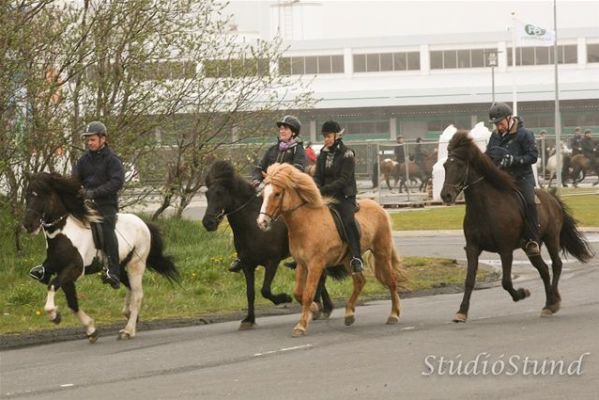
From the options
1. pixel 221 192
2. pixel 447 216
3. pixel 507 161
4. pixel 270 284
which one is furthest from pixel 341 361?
pixel 447 216

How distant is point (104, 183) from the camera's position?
51.6 ft

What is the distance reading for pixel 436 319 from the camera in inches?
632

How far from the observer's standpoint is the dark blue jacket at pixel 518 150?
16.5m

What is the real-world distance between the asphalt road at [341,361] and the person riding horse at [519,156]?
1.03 metres

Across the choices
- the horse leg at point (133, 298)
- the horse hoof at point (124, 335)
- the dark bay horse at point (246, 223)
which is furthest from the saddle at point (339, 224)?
the horse hoof at point (124, 335)

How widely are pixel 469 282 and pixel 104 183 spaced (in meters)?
4.39

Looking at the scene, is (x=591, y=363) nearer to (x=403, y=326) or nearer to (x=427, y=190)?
(x=403, y=326)

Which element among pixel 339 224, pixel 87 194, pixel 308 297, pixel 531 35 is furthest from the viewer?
pixel 531 35

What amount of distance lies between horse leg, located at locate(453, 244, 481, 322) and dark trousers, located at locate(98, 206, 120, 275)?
12.9 feet

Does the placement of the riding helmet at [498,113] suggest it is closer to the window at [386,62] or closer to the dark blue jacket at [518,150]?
the dark blue jacket at [518,150]

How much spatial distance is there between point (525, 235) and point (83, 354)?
18.6 ft

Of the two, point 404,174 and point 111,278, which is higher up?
point 111,278

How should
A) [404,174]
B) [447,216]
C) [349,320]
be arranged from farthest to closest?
[404,174]
[447,216]
[349,320]

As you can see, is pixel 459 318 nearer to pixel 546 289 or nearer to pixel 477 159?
pixel 546 289
